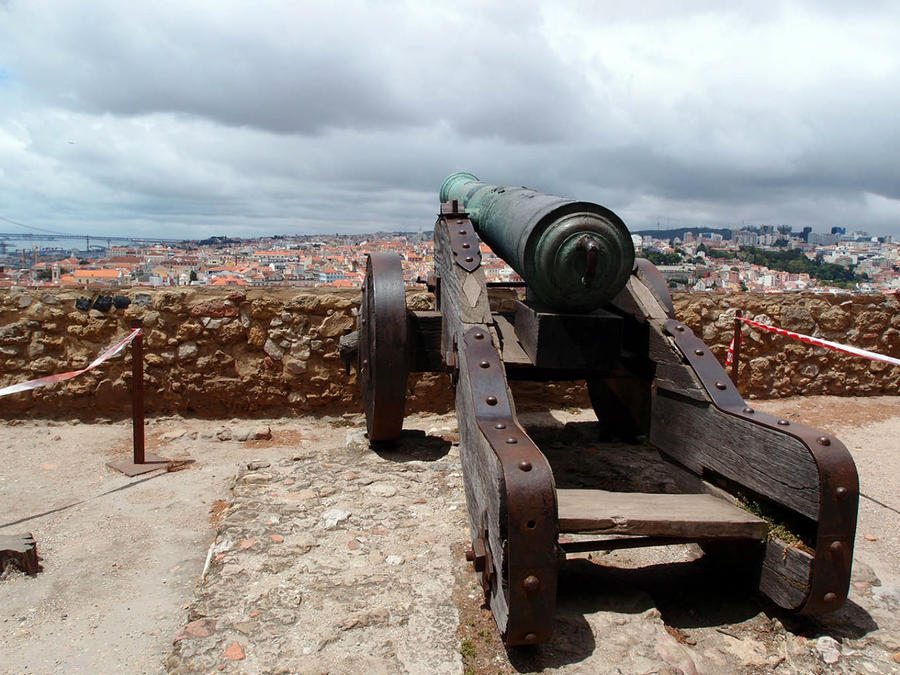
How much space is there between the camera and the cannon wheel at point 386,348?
387cm

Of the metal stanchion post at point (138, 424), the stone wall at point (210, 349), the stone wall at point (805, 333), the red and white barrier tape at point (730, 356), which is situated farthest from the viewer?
the stone wall at point (805, 333)

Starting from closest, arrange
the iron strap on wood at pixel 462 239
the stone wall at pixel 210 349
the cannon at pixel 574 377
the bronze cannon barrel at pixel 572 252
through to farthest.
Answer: the cannon at pixel 574 377, the bronze cannon barrel at pixel 572 252, the iron strap on wood at pixel 462 239, the stone wall at pixel 210 349

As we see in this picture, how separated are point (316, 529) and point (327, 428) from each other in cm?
237

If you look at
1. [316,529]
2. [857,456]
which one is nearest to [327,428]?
[316,529]

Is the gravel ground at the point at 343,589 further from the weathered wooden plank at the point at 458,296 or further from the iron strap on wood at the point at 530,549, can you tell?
the weathered wooden plank at the point at 458,296

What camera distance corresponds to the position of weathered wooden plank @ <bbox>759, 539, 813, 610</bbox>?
223 centimetres

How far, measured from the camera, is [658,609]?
2.49m

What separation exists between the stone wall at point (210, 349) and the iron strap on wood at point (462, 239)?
1931mm

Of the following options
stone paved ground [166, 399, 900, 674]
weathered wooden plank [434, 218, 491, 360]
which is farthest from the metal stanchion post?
weathered wooden plank [434, 218, 491, 360]

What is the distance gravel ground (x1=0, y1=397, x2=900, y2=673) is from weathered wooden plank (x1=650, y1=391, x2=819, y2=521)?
16.4 inches

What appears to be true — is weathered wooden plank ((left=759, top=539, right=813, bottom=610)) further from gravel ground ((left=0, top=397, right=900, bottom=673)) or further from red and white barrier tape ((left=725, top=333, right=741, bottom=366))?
red and white barrier tape ((left=725, top=333, right=741, bottom=366))

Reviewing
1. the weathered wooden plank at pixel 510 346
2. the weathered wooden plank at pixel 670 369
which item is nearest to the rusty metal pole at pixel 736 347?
the weathered wooden plank at pixel 510 346

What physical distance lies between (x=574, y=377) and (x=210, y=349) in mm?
2952

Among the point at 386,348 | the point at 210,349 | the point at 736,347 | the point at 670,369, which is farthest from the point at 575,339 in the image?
the point at 210,349
